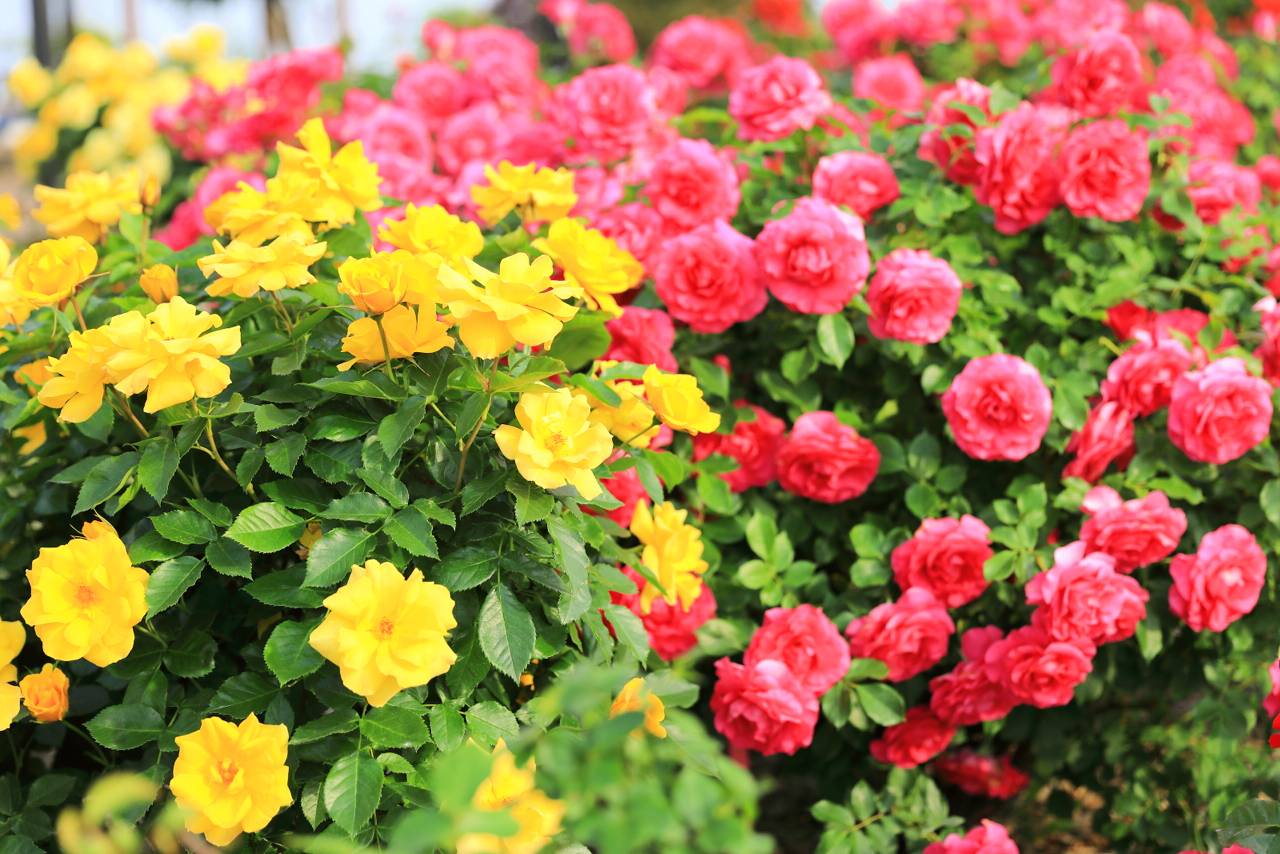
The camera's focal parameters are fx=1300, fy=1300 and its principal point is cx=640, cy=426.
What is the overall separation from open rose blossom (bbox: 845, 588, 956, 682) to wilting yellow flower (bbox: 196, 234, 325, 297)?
1102mm

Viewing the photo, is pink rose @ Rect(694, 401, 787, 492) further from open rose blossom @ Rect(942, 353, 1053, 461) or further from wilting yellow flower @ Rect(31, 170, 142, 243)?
wilting yellow flower @ Rect(31, 170, 142, 243)

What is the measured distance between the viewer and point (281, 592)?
5.02ft

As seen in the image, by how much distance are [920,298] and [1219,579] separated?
0.67m

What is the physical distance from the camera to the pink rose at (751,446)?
2.33 metres

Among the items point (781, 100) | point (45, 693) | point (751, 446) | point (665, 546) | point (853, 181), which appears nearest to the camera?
point (45, 693)

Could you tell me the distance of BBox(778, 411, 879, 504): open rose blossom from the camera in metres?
2.25

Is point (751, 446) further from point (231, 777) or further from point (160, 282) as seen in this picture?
point (231, 777)

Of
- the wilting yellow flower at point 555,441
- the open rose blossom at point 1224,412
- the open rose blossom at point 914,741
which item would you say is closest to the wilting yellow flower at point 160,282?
the wilting yellow flower at point 555,441

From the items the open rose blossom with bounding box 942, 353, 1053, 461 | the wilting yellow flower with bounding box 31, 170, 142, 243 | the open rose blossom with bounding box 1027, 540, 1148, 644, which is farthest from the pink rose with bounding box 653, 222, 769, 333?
the wilting yellow flower with bounding box 31, 170, 142, 243

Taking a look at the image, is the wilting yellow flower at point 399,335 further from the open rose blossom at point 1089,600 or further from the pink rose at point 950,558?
the open rose blossom at point 1089,600

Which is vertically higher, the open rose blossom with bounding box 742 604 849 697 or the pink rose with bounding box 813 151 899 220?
the pink rose with bounding box 813 151 899 220

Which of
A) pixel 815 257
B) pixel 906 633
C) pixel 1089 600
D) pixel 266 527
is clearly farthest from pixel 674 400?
pixel 1089 600

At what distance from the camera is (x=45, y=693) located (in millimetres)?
1638

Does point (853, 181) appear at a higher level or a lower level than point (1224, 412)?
higher
